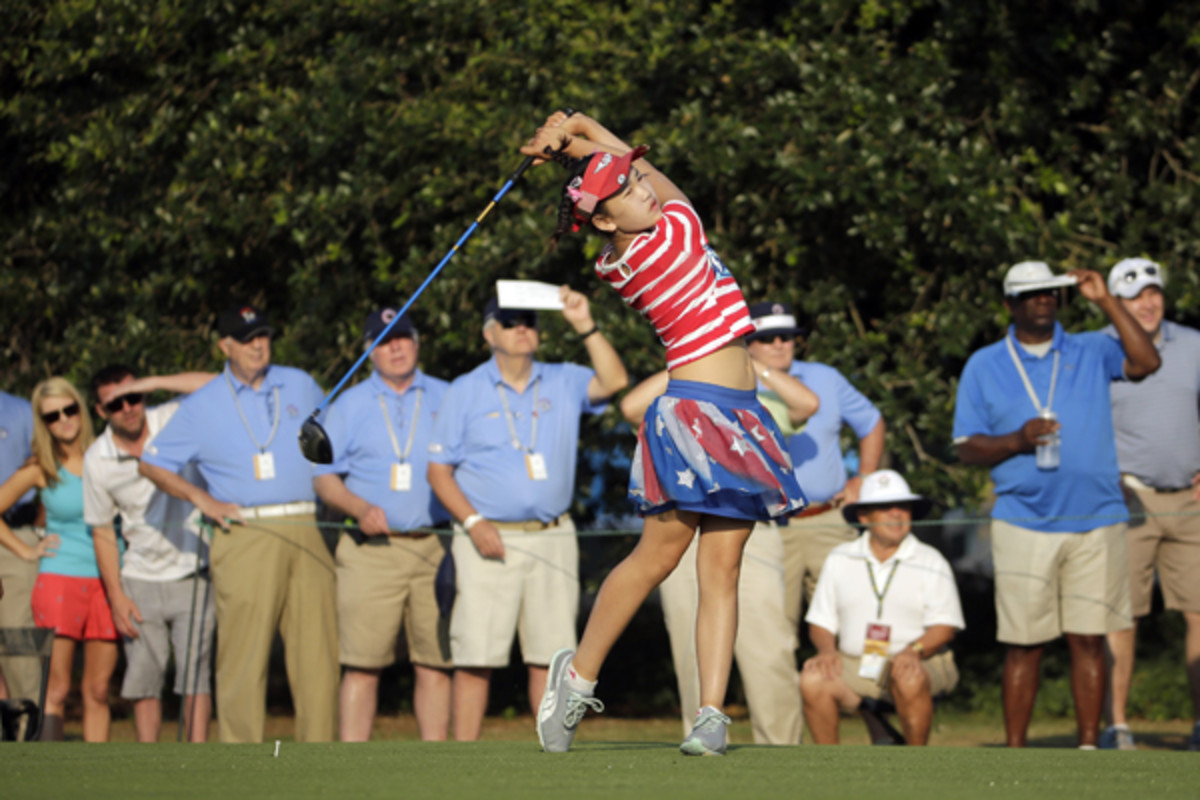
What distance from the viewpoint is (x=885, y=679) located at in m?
6.58

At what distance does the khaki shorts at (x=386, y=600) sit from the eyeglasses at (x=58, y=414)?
1.68 meters

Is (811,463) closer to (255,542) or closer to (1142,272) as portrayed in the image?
(1142,272)

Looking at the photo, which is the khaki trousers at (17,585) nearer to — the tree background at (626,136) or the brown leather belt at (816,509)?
the tree background at (626,136)

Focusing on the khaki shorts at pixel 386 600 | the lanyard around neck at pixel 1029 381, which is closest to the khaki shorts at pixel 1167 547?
Answer: the lanyard around neck at pixel 1029 381

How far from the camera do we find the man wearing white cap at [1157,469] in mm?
7375

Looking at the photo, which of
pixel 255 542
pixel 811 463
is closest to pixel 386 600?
pixel 255 542

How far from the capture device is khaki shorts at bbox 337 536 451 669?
720cm

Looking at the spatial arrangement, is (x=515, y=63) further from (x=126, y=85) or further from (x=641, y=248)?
(x=641, y=248)

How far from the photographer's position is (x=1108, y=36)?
9250mm

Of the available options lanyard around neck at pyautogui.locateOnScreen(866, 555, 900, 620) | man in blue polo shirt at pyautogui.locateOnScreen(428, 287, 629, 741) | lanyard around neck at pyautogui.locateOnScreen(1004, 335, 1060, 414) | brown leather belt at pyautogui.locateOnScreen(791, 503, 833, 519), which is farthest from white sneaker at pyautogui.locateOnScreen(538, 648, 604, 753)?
lanyard around neck at pyautogui.locateOnScreen(1004, 335, 1060, 414)

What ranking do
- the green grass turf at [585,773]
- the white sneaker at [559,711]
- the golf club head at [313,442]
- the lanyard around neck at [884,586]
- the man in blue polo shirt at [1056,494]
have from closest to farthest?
the green grass turf at [585,773]
the white sneaker at [559,711]
the golf club head at [313,442]
the lanyard around neck at [884,586]
the man in blue polo shirt at [1056,494]

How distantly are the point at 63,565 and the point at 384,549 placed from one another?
5.56 feet

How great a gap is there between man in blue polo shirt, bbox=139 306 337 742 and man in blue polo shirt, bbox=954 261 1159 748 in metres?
3.19

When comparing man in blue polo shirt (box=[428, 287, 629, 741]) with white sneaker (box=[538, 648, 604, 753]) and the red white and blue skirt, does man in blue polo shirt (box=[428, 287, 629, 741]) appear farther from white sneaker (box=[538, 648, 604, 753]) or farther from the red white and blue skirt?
the red white and blue skirt
